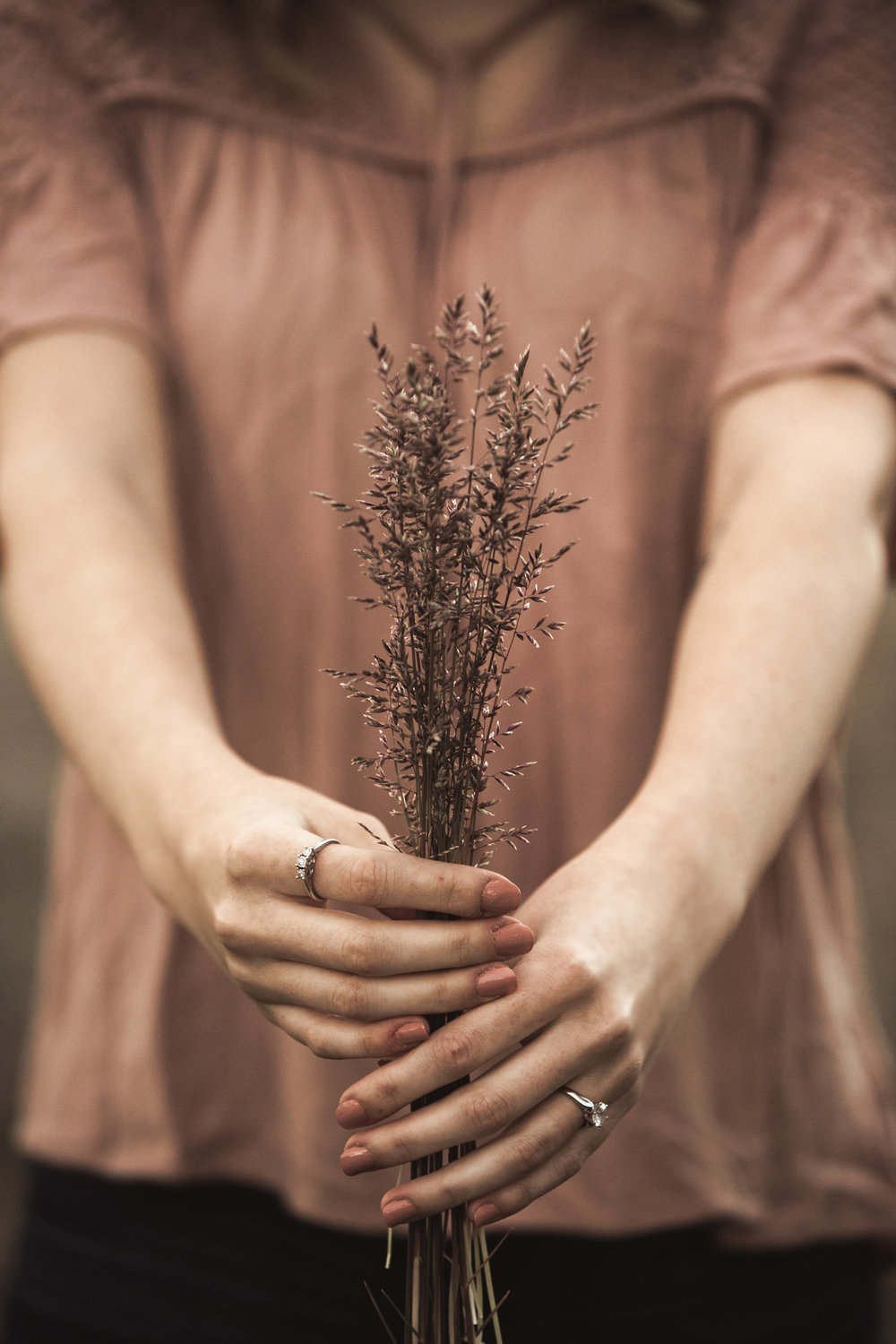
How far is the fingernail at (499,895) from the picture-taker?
445 millimetres

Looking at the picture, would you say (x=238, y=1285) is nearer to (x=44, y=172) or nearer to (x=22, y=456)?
(x=22, y=456)

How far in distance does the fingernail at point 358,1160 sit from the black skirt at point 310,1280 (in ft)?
1.06

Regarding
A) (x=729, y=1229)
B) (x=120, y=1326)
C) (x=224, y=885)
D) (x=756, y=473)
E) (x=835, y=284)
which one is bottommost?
(x=120, y=1326)

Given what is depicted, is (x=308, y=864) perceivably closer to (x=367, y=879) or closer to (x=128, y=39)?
(x=367, y=879)

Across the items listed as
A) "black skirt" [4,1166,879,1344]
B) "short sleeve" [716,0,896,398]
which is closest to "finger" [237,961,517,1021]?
"black skirt" [4,1166,879,1344]

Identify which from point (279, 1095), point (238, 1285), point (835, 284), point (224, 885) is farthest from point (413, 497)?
point (238, 1285)

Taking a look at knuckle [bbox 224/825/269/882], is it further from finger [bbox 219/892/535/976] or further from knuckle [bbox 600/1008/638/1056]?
knuckle [bbox 600/1008/638/1056]

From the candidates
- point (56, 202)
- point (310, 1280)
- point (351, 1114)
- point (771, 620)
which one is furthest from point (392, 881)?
point (56, 202)

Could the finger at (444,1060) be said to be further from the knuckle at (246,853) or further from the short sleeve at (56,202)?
the short sleeve at (56,202)

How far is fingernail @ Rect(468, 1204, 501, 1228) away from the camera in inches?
18.3

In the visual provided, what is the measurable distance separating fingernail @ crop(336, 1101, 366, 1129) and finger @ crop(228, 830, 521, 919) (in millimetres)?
93

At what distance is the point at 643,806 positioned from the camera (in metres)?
0.54

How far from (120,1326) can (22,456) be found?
2.24ft

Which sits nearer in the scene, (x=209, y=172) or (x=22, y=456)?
(x=22, y=456)
